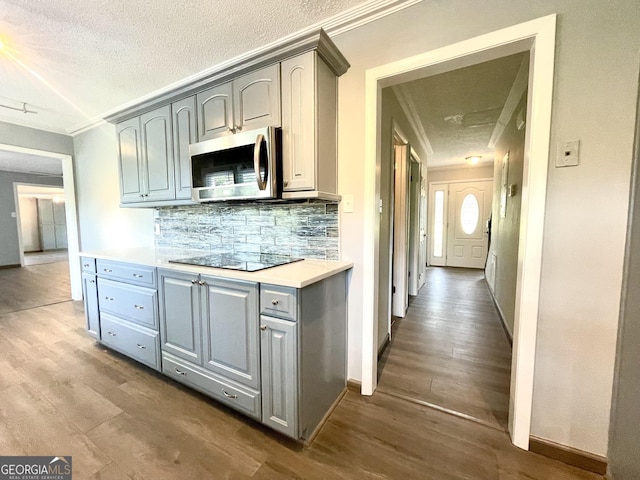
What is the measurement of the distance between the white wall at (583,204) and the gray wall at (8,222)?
31.9 ft

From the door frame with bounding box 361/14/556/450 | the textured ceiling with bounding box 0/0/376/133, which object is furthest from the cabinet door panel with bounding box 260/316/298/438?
the textured ceiling with bounding box 0/0/376/133

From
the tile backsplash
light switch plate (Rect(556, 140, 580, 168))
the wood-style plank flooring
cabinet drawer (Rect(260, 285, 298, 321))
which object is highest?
light switch plate (Rect(556, 140, 580, 168))

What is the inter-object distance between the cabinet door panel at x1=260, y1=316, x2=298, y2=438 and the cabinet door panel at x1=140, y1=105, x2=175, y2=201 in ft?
5.25

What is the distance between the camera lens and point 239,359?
1.50 meters

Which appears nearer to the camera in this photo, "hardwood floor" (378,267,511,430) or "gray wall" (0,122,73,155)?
"hardwood floor" (378,267,511,430)

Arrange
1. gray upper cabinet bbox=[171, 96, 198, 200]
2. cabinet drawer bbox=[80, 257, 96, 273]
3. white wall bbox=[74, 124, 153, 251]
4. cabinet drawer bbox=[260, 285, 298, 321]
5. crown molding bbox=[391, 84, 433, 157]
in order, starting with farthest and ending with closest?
white wall bbox=[74, 124, 153, 251] → crown molding bbox=[391, 84, 433, 157] → cabinet drawer bbox=[80, 257, 96, 273] → gray upper cabinet bbox=[171, 96, 198, 200] → cabinet drawer bbox=[260, 285, 298, 321]

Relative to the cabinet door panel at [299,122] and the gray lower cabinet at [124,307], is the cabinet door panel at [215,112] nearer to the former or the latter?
the cabinet door panel at [299,122]

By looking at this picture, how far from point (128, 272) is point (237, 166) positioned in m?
1.26

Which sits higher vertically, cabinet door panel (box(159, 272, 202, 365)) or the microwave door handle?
the microwave door handle

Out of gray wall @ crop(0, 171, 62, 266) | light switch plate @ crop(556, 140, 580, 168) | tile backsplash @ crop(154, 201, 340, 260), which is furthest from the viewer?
gray wall @ crop(0, 171, 62, 266)

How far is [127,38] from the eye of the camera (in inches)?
70.0

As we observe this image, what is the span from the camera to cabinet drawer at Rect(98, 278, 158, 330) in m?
1.94

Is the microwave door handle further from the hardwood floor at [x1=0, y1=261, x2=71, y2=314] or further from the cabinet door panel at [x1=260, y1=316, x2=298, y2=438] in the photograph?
the hardwood floor at [x1=0, y1=261, x2=71, y2=314]

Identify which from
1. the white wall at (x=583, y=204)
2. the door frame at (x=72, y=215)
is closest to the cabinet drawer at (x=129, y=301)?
the door frame at (x=72, y=215)
